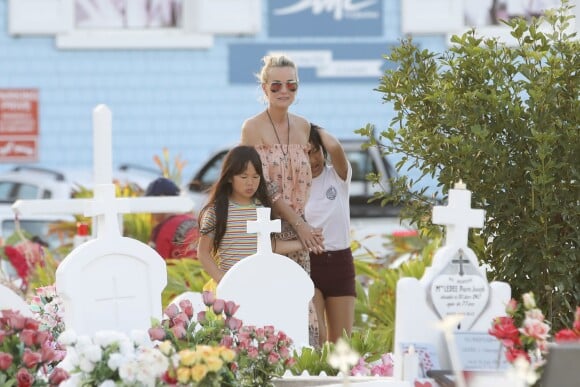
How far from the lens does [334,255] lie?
8125mm

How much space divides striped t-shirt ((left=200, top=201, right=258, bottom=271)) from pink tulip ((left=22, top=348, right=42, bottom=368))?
2332 millimetres

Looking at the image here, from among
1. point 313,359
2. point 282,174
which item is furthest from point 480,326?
point 282,174

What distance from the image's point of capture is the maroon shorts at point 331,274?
26.5ft

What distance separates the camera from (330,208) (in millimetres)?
8141

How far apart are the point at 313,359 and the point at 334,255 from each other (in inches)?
68.0

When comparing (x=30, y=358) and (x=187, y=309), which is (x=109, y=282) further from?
(x=30, y=358)

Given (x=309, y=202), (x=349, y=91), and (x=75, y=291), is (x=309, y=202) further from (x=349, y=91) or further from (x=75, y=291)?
(x=349, y=91)

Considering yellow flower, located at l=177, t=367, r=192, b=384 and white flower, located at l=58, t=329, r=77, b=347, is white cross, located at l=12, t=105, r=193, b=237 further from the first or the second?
yellow flower, located at l=177, t=367, r=192, b=384

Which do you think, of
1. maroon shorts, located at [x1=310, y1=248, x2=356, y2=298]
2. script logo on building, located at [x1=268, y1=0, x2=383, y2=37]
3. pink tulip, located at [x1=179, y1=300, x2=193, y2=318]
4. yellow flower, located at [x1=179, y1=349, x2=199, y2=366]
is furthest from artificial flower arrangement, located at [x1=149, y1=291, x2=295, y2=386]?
script logo on building, located at [x1=268, y1=0, x2=383, y2=37]

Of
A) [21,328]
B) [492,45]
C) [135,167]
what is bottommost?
[135,167]

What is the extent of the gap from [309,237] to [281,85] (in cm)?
79

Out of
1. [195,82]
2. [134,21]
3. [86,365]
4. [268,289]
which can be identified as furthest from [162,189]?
[134,21]

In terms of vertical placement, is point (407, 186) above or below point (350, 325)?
above

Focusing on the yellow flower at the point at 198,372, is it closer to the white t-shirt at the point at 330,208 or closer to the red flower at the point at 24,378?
A: the red flower at the point at 24,378
